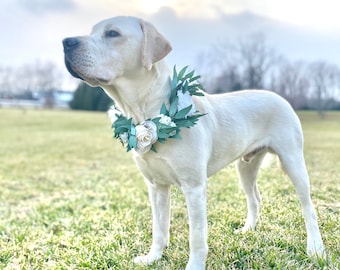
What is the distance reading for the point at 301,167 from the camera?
2.62m

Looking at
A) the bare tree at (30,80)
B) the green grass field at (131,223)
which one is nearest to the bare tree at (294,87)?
the green grass field at (131,223)

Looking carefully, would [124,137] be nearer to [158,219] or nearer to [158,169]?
[158,169]

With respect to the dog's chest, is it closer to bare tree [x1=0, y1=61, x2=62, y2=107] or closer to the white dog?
the white dog

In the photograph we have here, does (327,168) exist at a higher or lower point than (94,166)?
higher

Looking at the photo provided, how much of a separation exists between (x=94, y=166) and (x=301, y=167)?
5.56 metres

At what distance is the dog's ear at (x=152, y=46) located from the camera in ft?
6.65

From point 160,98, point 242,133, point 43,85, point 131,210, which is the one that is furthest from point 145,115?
point 43,85

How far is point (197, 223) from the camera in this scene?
2201 millimetres

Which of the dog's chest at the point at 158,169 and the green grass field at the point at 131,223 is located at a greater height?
the dog's chest at the point at 158,169

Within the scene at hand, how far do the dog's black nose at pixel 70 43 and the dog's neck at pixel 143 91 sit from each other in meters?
0.28

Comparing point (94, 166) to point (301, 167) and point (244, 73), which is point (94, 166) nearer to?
point (301, 167)

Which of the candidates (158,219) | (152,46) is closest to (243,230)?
(158,219)

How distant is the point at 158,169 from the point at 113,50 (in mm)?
699

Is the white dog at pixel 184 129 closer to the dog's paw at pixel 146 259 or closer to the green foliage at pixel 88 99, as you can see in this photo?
the dog's paw at pixel 146 259
